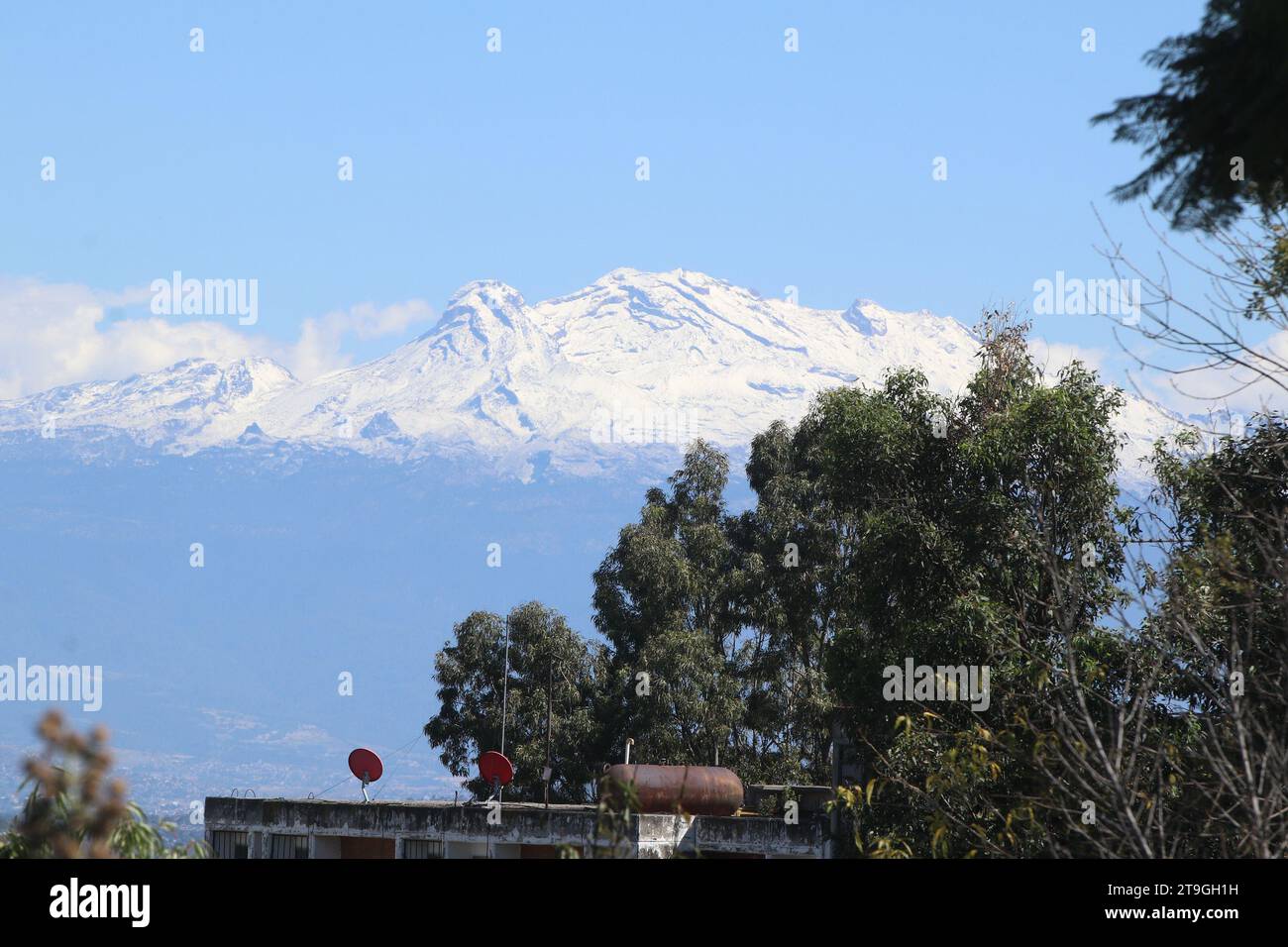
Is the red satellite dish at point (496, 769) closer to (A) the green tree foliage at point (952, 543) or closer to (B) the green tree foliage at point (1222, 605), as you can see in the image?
(A) the green tree foliage at point (952, 543)

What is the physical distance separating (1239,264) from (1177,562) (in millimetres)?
2622

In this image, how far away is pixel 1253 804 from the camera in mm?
9359

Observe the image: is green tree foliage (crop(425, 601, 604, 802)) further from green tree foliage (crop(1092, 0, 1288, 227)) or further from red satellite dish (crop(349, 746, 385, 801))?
green tree foliage (crop(1092, 0, 1288, 227))

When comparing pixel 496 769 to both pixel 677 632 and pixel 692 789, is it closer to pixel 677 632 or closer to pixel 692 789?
pixel 692 789

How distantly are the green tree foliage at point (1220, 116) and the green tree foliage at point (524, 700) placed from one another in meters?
41.2

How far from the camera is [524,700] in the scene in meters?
51.6

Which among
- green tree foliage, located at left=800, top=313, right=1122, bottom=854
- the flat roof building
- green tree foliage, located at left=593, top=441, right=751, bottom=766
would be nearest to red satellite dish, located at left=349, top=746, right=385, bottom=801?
the flat roof building

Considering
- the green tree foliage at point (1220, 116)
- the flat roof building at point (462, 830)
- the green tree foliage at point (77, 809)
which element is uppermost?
the green tree foliage at point (1220, 116)

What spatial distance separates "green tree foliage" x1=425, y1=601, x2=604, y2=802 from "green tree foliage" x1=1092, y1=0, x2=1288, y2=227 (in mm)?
41164

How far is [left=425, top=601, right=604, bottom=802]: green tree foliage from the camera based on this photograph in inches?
1977

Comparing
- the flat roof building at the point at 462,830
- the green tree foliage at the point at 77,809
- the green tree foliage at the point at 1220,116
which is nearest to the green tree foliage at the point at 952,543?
the flat roof building at the point at 462,830

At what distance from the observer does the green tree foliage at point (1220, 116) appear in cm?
844

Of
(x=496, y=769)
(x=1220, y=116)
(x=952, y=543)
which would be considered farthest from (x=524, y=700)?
(x=1220, y=116)

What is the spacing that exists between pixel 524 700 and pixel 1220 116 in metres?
44.2
